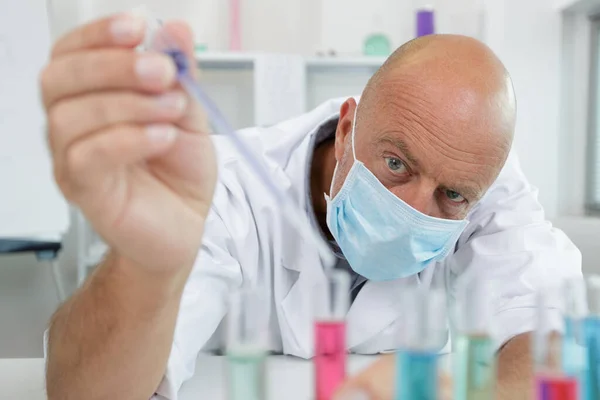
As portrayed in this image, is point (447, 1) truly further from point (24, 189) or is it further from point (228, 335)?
point (228, 335)

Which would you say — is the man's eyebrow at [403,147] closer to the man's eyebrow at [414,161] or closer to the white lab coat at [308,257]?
the man's eyebrow at [414,161]

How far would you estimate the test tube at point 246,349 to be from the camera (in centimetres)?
47

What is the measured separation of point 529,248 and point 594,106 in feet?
5.90

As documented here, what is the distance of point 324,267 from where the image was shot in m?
1.21

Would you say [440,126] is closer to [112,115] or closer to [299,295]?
[299,295]

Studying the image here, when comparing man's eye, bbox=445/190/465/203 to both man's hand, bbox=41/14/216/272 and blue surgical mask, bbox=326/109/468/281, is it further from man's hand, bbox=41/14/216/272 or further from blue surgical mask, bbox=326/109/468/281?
man's hand, bbox=41/14/216/272

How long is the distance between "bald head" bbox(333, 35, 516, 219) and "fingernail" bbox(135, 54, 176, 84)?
0.62 metres

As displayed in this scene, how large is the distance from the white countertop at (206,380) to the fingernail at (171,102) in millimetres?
404

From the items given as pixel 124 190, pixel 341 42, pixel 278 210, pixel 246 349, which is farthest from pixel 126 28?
pixel 341 42

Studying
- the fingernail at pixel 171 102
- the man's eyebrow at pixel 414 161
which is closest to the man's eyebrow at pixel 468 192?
the man's eyebrow at pixel 414 161

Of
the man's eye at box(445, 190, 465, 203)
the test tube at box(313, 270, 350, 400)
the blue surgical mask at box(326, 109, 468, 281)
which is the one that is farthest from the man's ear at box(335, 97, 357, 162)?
the test tube at box(313, 270, 350, 400)

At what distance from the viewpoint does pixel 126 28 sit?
0.47m

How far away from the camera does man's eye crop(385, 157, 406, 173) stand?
1048 millimetres

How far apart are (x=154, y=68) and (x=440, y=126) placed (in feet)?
2.09
